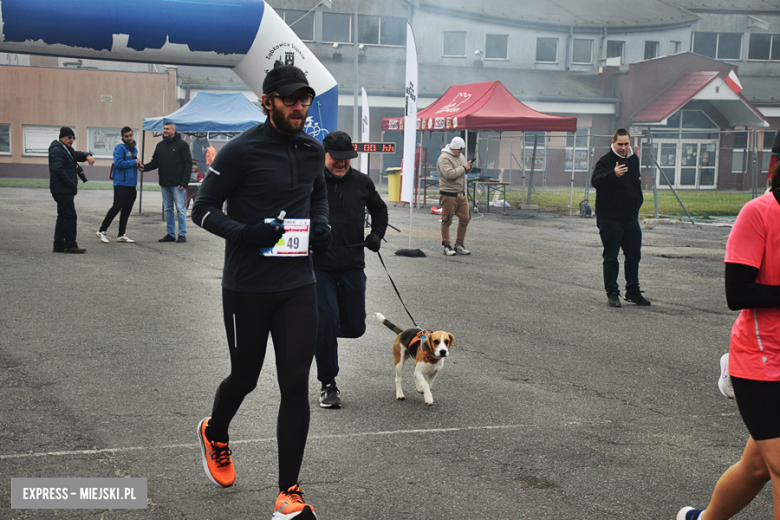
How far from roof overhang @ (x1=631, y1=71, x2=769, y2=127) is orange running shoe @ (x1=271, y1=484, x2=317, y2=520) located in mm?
34397

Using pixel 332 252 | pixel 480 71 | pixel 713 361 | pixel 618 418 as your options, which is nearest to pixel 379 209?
pixel 332 252

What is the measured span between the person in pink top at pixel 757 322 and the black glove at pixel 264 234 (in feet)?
5.83

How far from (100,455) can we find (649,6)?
46.7 meters

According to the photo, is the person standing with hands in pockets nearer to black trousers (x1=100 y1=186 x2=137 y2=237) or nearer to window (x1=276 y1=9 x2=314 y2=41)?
black trousers (x1=100 y1=186 x2=137 y2=237)

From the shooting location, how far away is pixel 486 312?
27.9ft

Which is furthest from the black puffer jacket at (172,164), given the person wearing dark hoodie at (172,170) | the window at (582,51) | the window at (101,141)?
the window at (582,51)

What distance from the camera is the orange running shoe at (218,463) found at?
12.3 feet

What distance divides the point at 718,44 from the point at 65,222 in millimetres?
42519

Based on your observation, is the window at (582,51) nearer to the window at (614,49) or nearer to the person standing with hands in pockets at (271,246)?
the window at (614,49)

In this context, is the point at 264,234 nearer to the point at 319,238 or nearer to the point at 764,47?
the point at 319,238

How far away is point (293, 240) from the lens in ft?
11.5

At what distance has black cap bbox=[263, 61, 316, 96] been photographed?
11.1 ft

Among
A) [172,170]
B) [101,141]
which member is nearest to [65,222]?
[172,170]

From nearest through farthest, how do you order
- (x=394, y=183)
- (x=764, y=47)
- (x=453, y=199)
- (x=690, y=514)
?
1. (x=690, y=514)
2. (x=453, y=199)
3. (x=394, y=183)
4. (x=764, y=47)
